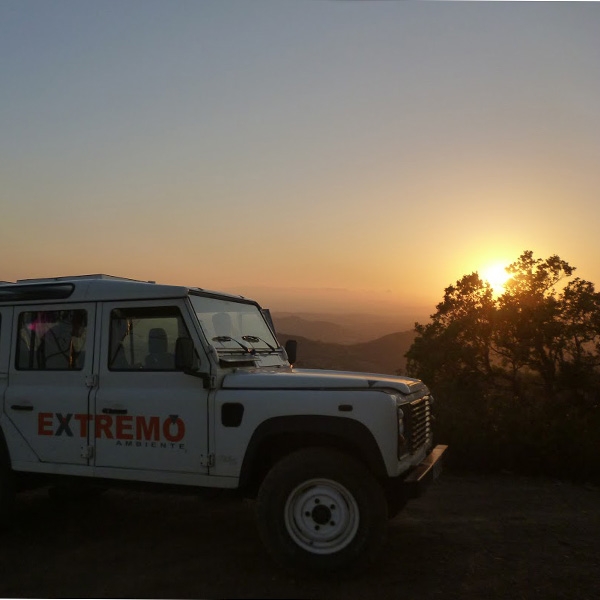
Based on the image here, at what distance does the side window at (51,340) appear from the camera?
17.4 ft

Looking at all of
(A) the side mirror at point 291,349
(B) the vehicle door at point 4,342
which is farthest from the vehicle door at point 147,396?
(A) the side mirror at point 291,349

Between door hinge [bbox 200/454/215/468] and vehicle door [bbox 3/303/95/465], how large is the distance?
42.1 inches

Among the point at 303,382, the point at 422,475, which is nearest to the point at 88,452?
the point at 303,382

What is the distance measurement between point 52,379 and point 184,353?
1515 mm

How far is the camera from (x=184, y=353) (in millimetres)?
4613

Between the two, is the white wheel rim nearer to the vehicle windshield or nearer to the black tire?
the black tire

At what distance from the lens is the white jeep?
4.38 metres


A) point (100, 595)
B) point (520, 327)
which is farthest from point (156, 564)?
point (520, 327)

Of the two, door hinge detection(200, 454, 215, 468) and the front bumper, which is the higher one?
door hinge detection(200, 454, 215, 468)

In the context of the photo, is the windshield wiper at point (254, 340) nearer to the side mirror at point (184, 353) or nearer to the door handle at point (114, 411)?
the side mirror at point (184, 353)

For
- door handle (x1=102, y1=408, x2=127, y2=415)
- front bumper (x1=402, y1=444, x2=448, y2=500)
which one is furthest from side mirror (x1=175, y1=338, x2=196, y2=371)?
front bumper (x1=402, y1=444, x2=448, y2=500)

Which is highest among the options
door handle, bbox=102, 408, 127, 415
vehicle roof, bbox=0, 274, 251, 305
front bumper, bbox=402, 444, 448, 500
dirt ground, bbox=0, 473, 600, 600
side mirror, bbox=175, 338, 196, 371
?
vehicle roof, bbox=0, 274, 251, 305

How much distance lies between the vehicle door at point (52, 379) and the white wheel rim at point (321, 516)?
1.88 metres

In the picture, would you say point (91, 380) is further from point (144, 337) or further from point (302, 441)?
point (302, 441)
